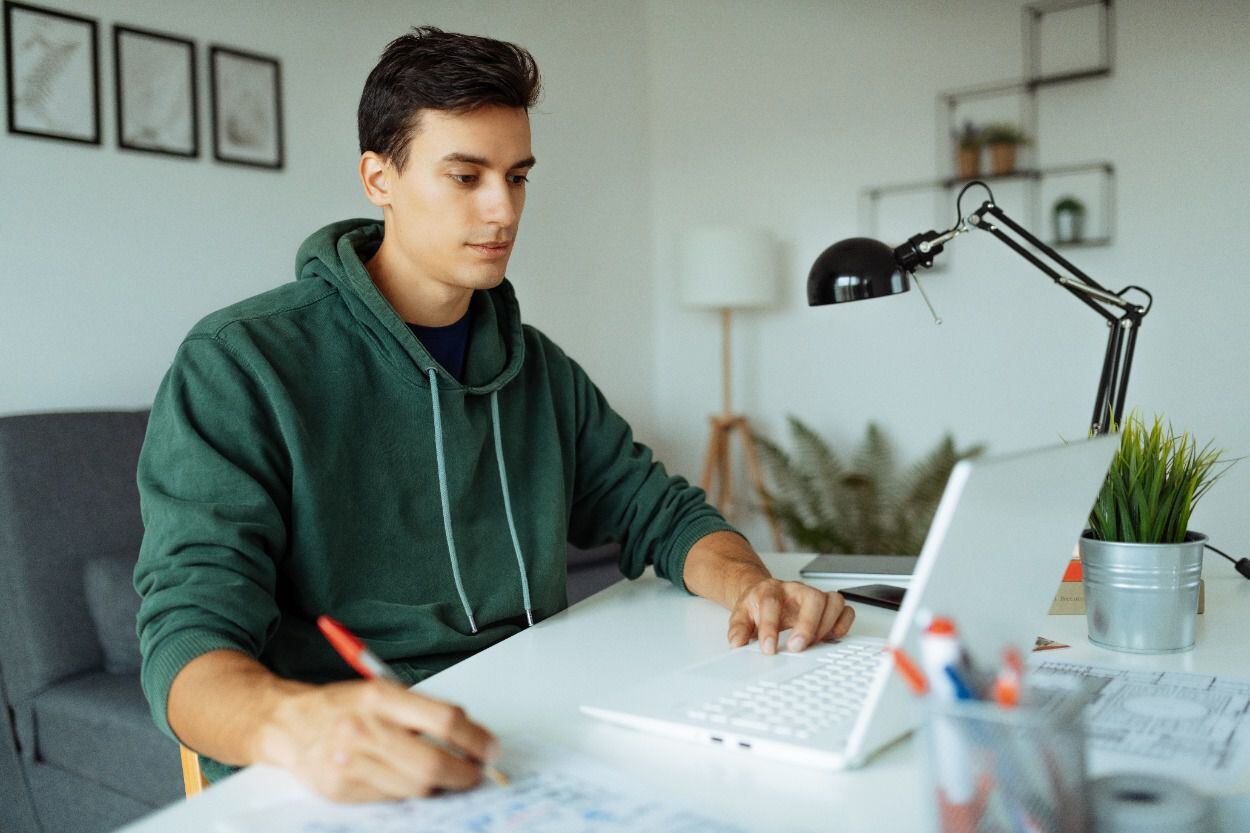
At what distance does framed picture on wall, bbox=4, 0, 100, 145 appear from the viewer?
232 centimetres

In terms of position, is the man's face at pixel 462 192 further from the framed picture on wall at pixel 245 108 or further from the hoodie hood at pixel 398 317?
the framed picture on wall at pixel 245 108

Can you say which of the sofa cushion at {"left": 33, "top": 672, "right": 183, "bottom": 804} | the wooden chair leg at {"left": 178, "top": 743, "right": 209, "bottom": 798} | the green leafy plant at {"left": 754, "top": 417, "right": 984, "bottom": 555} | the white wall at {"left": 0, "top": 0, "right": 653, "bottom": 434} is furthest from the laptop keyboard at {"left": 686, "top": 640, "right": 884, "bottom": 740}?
the green leafy plant at {"left": 754, "top": 417, "right": 984, "bottom": 555}

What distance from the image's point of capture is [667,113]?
4383 mm

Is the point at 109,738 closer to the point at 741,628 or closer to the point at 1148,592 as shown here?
the point at 741,628

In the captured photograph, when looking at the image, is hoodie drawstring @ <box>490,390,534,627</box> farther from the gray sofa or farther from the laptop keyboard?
the gray sofa

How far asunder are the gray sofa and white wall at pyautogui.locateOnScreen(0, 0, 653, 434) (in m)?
0.38

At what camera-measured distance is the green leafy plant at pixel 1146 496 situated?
105cm

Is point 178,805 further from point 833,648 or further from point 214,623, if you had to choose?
point 833,648

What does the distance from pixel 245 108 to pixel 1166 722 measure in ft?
8.55

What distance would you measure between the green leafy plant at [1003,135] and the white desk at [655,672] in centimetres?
233

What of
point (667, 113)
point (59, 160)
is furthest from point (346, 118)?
point (667, 113)

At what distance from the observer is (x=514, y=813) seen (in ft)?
2.19

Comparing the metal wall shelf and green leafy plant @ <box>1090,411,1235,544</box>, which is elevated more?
the metal wall shelf

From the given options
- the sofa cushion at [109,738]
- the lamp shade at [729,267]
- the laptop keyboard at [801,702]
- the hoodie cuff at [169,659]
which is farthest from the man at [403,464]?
the lamp shade at [729,267]
